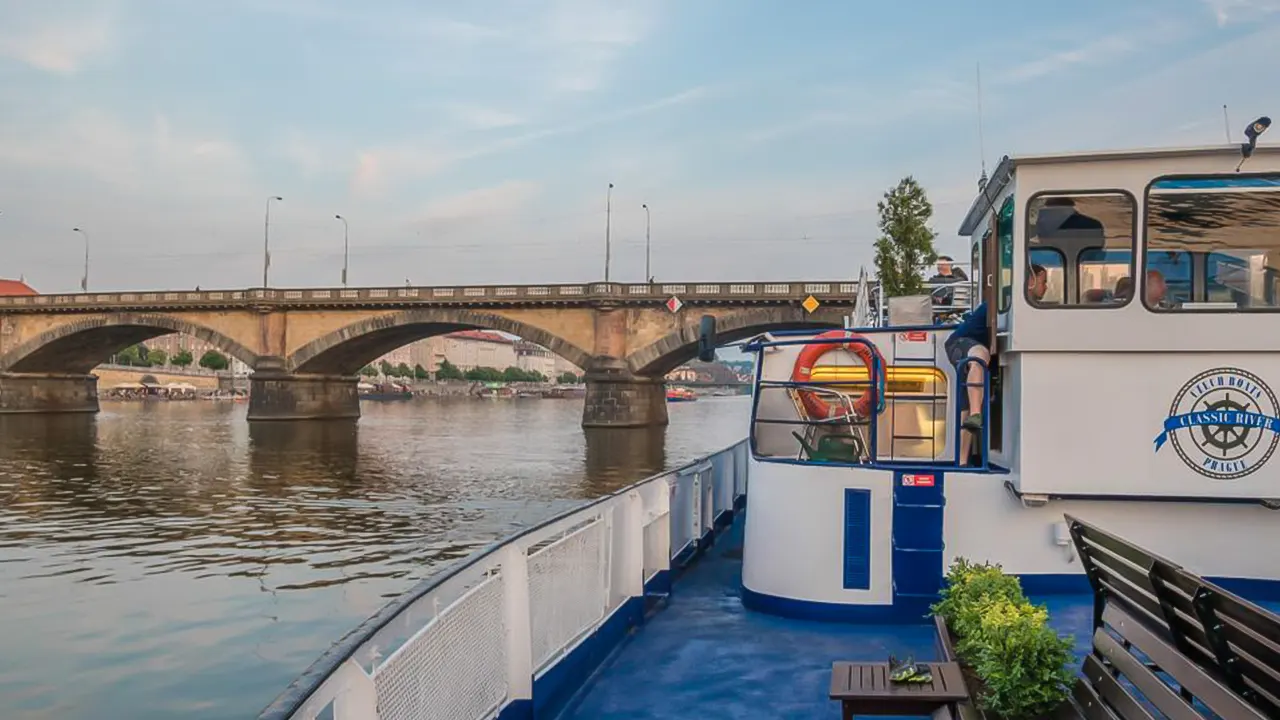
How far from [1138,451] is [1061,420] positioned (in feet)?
1.84

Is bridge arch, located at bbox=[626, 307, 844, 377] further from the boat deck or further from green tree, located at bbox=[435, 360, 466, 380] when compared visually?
green tree, located at bbox=[435, 360, 466, 380]

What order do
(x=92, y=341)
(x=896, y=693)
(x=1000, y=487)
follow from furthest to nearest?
(x=92, y=341) < (x=1000, y=487) < (x=896, y=693)

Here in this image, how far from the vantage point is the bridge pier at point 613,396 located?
57.3 m

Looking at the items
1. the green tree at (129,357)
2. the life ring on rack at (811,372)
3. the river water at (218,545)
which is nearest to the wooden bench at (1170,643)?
the life ring on rack at (811,372)

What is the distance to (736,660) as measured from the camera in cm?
712

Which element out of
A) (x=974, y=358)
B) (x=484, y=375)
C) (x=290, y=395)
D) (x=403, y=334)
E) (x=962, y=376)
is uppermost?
(x=403, y=334)

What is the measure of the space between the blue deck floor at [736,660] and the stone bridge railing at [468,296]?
4329 cm

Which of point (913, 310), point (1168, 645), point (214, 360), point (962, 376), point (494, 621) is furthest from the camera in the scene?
point (214, 360)

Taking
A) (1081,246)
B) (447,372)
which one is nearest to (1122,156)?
(1081,246)

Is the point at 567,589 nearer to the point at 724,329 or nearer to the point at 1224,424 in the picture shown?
the point at 1224,424

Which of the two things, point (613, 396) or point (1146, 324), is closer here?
point (1146, 324)

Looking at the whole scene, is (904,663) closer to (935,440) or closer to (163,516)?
(935,440)

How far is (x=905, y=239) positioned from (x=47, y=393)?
6653 centimetres

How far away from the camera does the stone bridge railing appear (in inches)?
2100
